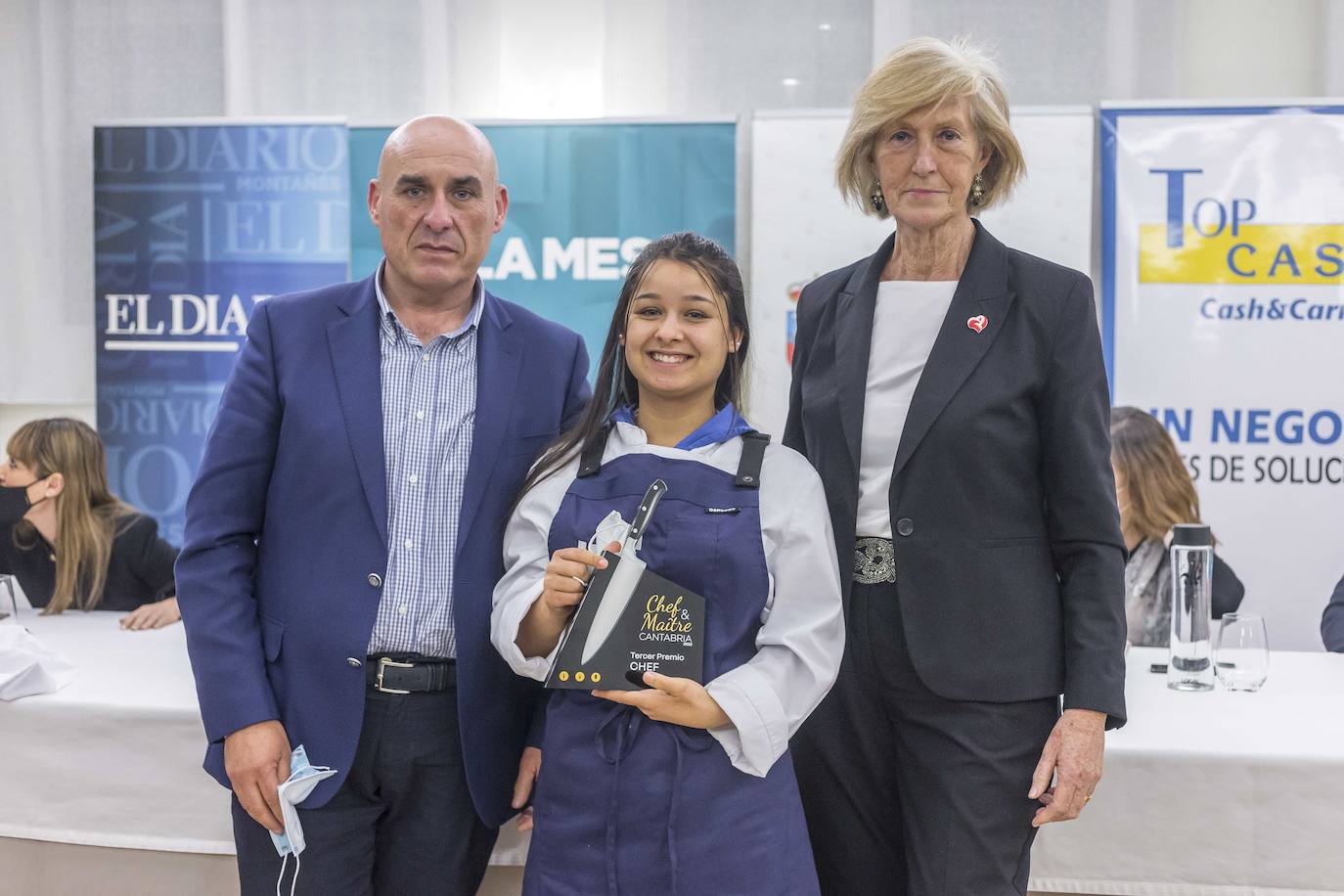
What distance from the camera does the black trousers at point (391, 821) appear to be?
1.74 m

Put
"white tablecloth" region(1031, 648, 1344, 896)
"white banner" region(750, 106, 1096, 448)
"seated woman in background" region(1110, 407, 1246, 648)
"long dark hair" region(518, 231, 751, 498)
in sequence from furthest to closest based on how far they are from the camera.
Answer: "white banner" region(750, 106, 1096, 448) → "seated woman in background" region(1110, 407, 1246, 648) → "white tablecloth" region(1031, 648, 1344, 896) → "long dark hair" region(518, 231, 751, 498)

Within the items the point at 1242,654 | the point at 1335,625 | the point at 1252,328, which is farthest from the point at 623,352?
the point at 1252,328

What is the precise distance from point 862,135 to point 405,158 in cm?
74

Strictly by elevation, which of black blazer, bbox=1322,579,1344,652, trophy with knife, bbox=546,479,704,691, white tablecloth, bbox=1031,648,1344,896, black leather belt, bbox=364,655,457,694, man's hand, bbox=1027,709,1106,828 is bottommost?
white tablecloth, bbox=1031,648,1344,896

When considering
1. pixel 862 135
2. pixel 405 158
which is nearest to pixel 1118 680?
pixel 862 135

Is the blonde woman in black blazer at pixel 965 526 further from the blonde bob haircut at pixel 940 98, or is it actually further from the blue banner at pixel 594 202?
the blue banner at pixel 594 202

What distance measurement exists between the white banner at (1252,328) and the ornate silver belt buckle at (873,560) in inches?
138

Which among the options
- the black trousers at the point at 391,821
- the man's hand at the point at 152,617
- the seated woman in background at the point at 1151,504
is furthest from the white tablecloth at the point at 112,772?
the seated woman in background at the point at 1151,504

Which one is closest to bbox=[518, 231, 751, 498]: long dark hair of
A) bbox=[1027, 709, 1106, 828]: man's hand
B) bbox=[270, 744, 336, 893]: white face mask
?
bbox=[270, 744, 336, 893]: white face mask

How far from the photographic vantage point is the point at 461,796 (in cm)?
179

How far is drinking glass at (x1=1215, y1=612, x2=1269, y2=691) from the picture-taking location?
8.21ft

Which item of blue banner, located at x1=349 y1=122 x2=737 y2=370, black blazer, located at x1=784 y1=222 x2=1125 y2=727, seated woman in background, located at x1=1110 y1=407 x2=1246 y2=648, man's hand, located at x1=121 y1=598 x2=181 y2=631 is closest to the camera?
black blazer, located at x1=784 y1=222 x2=1125 y2=727

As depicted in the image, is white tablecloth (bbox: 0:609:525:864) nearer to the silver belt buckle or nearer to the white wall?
the silver belt buckle

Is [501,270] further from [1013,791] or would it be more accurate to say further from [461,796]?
[1013,791]
